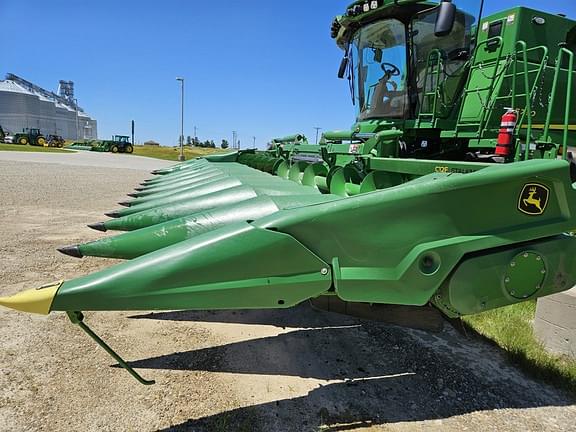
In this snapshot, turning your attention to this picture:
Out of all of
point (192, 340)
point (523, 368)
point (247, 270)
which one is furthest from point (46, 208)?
point (523, 368)

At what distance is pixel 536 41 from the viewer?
14.7ft

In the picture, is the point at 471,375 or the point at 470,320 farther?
the point at 470,320

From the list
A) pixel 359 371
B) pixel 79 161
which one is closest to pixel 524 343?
pixel 359 371

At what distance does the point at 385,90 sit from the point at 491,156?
5.15 ft

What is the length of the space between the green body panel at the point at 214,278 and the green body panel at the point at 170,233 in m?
0.55

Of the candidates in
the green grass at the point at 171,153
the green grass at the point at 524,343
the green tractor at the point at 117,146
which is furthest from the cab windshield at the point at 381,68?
the green tractor at the point at 117,146

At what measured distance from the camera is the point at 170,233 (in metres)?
2.36

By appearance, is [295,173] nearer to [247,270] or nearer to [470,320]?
[470,320]

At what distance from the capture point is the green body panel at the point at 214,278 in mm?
1660

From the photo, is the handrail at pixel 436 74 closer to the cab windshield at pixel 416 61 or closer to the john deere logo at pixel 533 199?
the cab windshield at pixel 416 61

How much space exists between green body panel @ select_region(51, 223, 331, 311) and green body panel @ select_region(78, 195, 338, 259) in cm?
55

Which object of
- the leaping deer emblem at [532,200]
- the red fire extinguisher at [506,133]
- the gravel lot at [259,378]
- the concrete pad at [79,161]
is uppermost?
the red fire extinguisher at [506,133]

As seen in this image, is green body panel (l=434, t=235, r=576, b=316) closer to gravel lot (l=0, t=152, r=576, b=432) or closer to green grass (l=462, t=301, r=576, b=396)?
gravel lot (l=0, t=152, r=576, b=432)

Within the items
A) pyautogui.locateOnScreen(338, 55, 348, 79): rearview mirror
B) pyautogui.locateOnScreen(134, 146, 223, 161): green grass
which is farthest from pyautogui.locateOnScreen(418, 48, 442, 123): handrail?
pyautogui.locateOnScreen(134, 146, 223, 161): green grass
